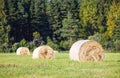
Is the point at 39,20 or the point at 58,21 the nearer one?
the point at 39,20

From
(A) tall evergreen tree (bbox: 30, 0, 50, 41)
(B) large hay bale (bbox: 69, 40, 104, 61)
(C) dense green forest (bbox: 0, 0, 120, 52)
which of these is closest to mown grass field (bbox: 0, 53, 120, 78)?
(B) large hay bale (bbox: 69, 40, 104, 61)

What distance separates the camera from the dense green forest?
59.2m

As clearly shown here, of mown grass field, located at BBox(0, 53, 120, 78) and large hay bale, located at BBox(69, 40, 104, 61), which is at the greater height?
mown grass field, located at BBox(0, 53, 120, 78)

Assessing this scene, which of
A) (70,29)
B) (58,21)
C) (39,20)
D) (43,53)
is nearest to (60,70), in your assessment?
(43,53)

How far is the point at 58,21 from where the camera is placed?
65.2 meters

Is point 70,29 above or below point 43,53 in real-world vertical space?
below

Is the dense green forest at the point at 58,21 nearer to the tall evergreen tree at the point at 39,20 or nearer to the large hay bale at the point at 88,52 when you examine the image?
the tall evergreen tree at the point at 39,20

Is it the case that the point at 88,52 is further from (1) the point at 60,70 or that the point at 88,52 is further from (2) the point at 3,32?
(2) the point at 3,32

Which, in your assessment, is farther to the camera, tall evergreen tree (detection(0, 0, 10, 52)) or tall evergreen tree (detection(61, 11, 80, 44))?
tall evergreen tree (detection(61, 11, 80, 44))

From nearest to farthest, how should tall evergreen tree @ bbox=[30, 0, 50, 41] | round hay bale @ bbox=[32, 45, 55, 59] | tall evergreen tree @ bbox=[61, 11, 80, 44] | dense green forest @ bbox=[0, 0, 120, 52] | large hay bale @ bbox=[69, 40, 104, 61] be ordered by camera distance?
large hay bale @ bbox=[69, 40, 104, 61] < round hay bale @ bbox=[32, 45, 55, 59] < dense green forest @ bbox=[0, 0, 120, 52] < tall evergreen tree @ bbox=[61, 11, 80, 44] < tall evergreen tree @ bbox=[30, 0, 50, 41]

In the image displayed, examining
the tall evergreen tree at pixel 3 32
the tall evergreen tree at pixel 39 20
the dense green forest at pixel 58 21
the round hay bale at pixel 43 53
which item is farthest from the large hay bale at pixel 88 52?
Result: the tall evergreen tree at pixel 39 20

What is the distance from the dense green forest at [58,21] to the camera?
59.2m

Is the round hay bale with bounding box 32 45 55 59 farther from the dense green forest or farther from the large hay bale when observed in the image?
the dense green forest

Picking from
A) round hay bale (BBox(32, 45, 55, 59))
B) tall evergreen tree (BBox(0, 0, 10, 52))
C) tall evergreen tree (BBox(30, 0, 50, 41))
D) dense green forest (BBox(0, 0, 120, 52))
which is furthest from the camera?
tall evergreen tree (BBox(30, 0, 50, 41))
